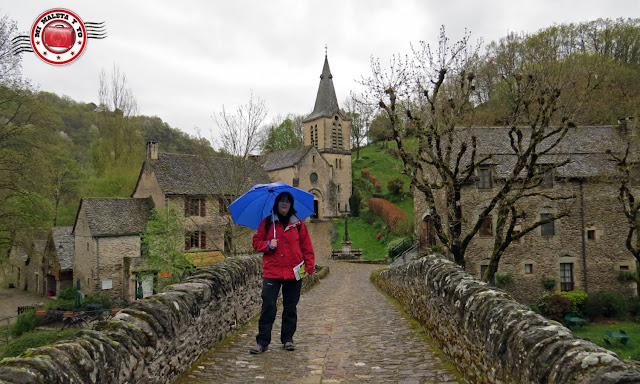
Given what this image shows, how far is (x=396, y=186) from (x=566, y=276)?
30071 mm

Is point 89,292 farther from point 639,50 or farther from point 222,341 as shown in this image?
point 639,50

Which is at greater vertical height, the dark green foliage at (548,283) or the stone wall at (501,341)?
the stone wall at (501,341)

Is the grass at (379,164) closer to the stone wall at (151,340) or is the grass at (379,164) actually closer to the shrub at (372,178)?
the shrub at (372,178)

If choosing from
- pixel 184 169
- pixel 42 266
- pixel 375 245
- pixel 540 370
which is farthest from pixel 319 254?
pixel 540 370

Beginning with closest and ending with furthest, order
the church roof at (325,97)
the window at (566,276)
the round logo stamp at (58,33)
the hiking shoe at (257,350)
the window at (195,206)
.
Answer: the hiking shoe at (257,350) < the round logo stamp at (58,33) < the window at (566,276) < the window at (195,206) < the church roof at (325,97)

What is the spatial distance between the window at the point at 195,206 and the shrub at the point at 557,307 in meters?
26.0

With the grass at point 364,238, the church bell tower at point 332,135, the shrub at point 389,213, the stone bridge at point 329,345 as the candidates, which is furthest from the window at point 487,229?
the church bell tower at point 332,135

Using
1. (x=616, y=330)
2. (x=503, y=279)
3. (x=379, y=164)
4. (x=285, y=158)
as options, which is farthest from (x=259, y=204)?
(x=379, y=164)

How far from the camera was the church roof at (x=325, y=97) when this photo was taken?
6153 cm

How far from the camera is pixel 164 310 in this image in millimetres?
5008

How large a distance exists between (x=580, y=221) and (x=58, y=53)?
29.9 metres

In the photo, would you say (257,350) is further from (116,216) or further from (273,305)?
(116,216)

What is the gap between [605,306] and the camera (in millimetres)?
28125

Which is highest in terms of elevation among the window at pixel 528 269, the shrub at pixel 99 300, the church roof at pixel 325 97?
the church roof at pixel 325 97
